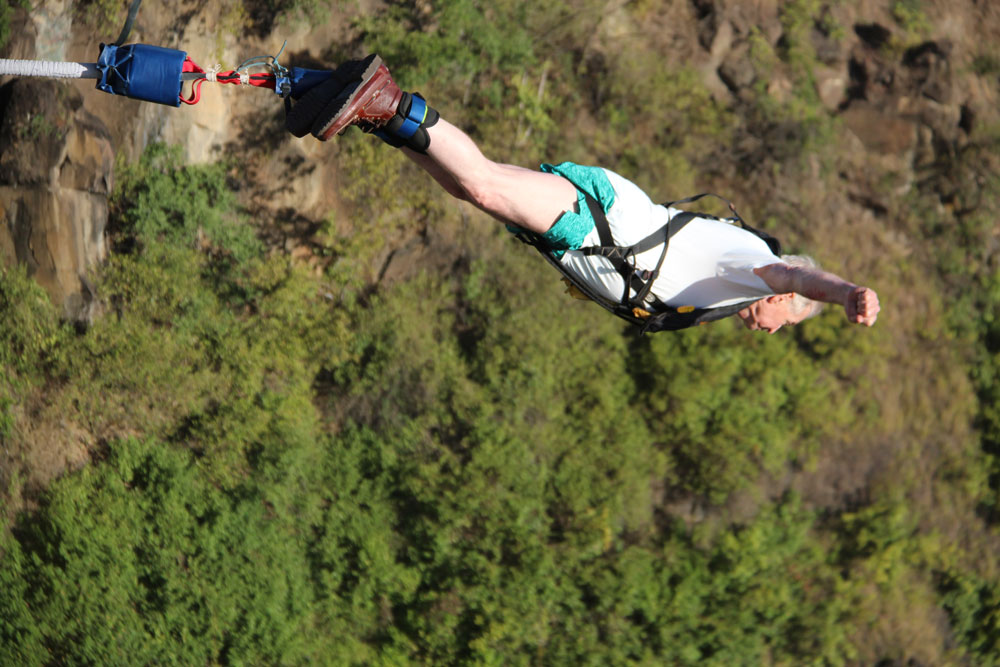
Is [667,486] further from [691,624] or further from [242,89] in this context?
[242,89]

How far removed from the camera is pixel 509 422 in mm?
5484

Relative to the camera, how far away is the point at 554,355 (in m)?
5.56

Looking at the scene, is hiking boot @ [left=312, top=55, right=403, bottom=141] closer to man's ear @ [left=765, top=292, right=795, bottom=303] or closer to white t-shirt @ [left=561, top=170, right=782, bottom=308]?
white t-shirt @ [left=561, top=170, right=782, bottom=308]

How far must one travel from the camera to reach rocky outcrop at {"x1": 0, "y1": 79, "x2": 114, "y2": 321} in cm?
443

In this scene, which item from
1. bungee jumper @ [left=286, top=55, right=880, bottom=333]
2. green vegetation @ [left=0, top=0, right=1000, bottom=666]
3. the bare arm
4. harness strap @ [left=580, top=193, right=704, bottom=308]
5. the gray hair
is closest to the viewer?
the bare arm

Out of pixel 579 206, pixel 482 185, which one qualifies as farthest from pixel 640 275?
pixel 482 185

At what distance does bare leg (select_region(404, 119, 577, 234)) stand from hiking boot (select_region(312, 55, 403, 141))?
0.54ft

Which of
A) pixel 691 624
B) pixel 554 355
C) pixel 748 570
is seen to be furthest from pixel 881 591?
pixel 554 355

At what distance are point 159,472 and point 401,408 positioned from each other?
1651mm

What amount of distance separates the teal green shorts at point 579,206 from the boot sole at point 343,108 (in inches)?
31.5

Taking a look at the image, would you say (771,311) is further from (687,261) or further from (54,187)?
(54,187)

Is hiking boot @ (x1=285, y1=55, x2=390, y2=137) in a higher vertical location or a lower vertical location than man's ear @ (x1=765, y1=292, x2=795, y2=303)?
lower

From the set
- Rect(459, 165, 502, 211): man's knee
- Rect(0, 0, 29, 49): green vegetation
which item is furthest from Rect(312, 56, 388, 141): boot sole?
Rect(0, 0, 29, 49): green vegetation

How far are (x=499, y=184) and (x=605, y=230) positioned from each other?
0.53 meters
